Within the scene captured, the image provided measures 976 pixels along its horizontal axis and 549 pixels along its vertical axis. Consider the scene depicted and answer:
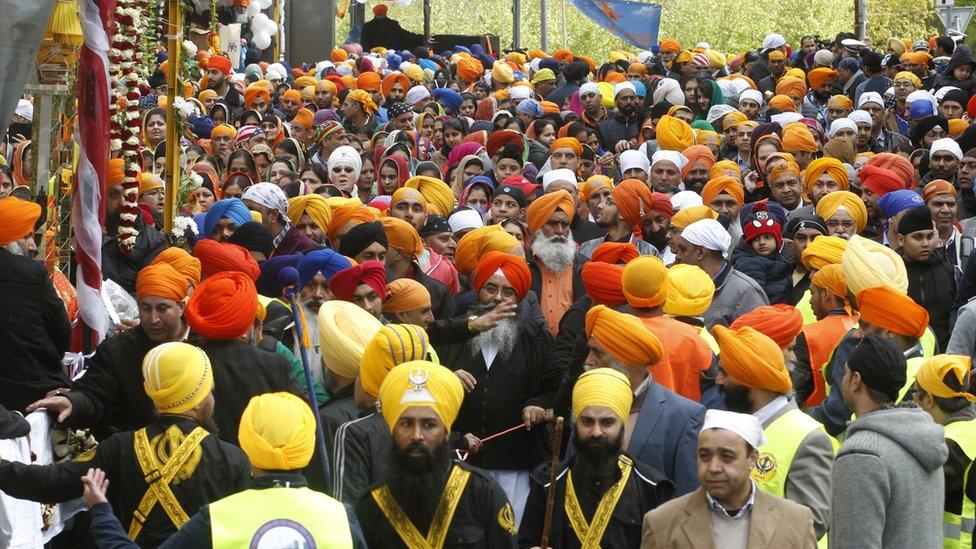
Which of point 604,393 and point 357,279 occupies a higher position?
point 357,279

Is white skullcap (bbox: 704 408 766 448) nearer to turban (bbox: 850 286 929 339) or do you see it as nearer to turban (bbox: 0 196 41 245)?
turban (bbox: 850 286 929 339)

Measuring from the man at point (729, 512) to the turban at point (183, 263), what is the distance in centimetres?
313

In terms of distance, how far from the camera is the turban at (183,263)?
757cm

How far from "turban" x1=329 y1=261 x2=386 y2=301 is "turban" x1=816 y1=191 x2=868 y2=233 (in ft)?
Answer: 13.8

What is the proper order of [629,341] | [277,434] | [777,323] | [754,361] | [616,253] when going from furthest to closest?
[616,253] → [777,323] → [629,341] → [754,361] → [277,434]

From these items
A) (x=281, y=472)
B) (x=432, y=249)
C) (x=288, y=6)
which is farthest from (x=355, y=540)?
(x=288, y=6)

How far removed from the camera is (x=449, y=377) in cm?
576

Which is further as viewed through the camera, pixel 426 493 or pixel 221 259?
pixel 221 259

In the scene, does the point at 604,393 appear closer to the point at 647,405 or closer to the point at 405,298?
the point at 647,405

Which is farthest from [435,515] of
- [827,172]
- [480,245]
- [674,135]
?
[674,135]

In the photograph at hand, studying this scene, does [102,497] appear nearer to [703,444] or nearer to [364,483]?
[364,483]

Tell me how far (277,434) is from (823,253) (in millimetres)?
5174

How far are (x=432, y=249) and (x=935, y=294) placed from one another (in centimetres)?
320

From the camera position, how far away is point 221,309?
675cm
